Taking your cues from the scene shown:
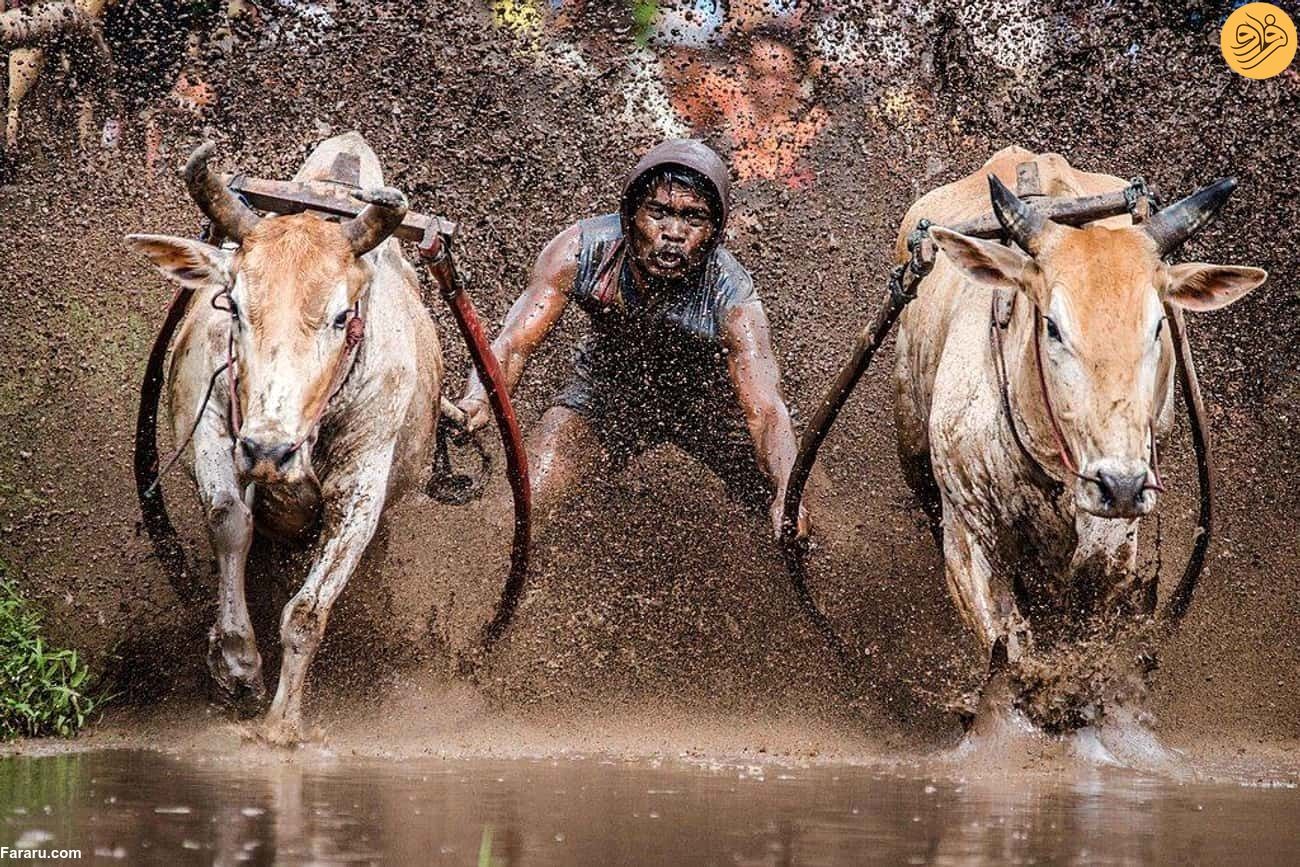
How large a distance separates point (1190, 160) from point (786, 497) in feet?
11.7

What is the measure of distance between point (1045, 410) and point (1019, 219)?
1.96ft

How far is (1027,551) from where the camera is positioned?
6.62 m

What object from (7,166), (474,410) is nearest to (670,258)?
(474,410)

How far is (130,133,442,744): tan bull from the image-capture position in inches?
239

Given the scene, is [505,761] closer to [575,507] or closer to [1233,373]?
[575,507]

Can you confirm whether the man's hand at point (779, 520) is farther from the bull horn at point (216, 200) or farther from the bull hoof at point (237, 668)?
the bull horn at point (216, 200)

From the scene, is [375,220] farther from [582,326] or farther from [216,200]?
[582,326]

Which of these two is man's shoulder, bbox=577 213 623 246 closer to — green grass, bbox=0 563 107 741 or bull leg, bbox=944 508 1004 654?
bull leg, bbox=944 508 1004 654

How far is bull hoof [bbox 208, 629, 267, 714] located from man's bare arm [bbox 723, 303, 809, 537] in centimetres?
204

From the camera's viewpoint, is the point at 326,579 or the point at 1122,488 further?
the point at 326,579

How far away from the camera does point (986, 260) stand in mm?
6309

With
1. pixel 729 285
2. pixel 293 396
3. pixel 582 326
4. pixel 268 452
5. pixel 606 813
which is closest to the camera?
pixel 606 813

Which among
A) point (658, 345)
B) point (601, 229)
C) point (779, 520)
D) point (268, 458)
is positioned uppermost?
point (601, 229)

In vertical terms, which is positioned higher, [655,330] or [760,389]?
[655,330]
